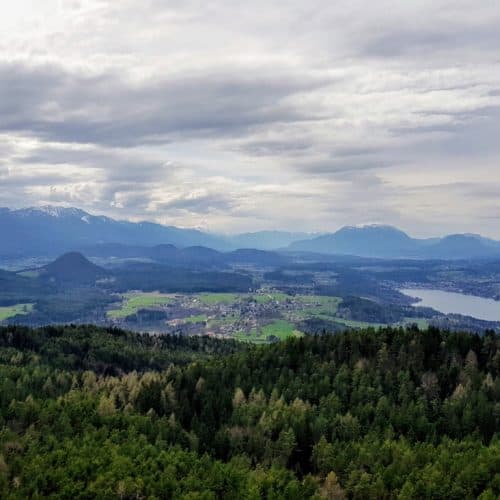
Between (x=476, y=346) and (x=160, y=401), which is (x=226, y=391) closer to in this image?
(x=160, y=401)

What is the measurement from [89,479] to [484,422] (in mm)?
78915

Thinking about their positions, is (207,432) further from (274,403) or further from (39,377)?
(39,377)

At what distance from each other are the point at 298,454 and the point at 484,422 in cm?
4046

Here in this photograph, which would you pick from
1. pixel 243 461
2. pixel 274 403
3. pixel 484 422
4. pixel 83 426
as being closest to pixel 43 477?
pixel 83 426

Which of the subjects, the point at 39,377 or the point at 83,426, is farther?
the point at 39,377

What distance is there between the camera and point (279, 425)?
357 feet

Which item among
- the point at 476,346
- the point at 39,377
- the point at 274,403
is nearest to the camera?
the point at 274,403

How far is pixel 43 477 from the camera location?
78.2 metres

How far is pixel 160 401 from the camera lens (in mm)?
124188

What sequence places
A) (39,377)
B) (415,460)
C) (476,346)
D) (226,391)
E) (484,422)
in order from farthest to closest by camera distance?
(476,346) < (39,377) < (226,391) < (484,422) < (415,460)

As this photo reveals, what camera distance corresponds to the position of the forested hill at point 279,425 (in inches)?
3191

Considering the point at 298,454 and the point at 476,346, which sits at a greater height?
the point at 476,346

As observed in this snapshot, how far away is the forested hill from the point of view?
266 feet

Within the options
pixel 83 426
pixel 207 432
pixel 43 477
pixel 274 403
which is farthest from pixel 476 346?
pixel 43 477
